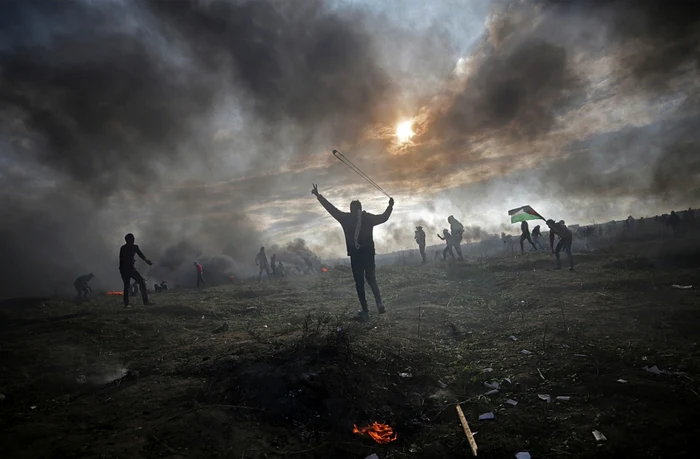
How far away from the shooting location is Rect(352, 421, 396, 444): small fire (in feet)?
12.6

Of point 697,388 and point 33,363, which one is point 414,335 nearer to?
point 697,388

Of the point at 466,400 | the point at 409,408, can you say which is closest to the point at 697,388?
the point at 466,400

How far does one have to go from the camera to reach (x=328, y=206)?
29.8ft

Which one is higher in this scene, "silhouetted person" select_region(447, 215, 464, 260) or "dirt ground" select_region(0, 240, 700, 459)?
"silhouetted person" select_region(447, 215, 464, 260)

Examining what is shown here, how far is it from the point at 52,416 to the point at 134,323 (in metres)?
5.48

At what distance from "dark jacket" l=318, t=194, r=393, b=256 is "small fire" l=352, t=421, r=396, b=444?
504 cm

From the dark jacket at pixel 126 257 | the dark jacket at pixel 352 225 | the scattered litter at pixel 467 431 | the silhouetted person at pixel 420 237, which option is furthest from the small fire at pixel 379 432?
the silhouetted person at pixel 420 237

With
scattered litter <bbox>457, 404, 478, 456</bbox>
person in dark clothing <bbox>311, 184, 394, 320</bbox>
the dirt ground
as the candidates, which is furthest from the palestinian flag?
scattered litter <bbox>457, 404, 478, 456</bbox>

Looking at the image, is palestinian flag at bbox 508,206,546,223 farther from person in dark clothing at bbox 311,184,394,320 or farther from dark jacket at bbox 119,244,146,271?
dark jacket at bbox 119,244,146,271

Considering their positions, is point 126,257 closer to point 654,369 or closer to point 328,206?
point 328,206

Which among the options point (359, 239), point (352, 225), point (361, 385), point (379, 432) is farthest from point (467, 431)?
point (352, 225)

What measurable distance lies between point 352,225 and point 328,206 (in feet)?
2.53

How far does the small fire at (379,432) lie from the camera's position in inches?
151

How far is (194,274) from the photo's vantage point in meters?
45.2
